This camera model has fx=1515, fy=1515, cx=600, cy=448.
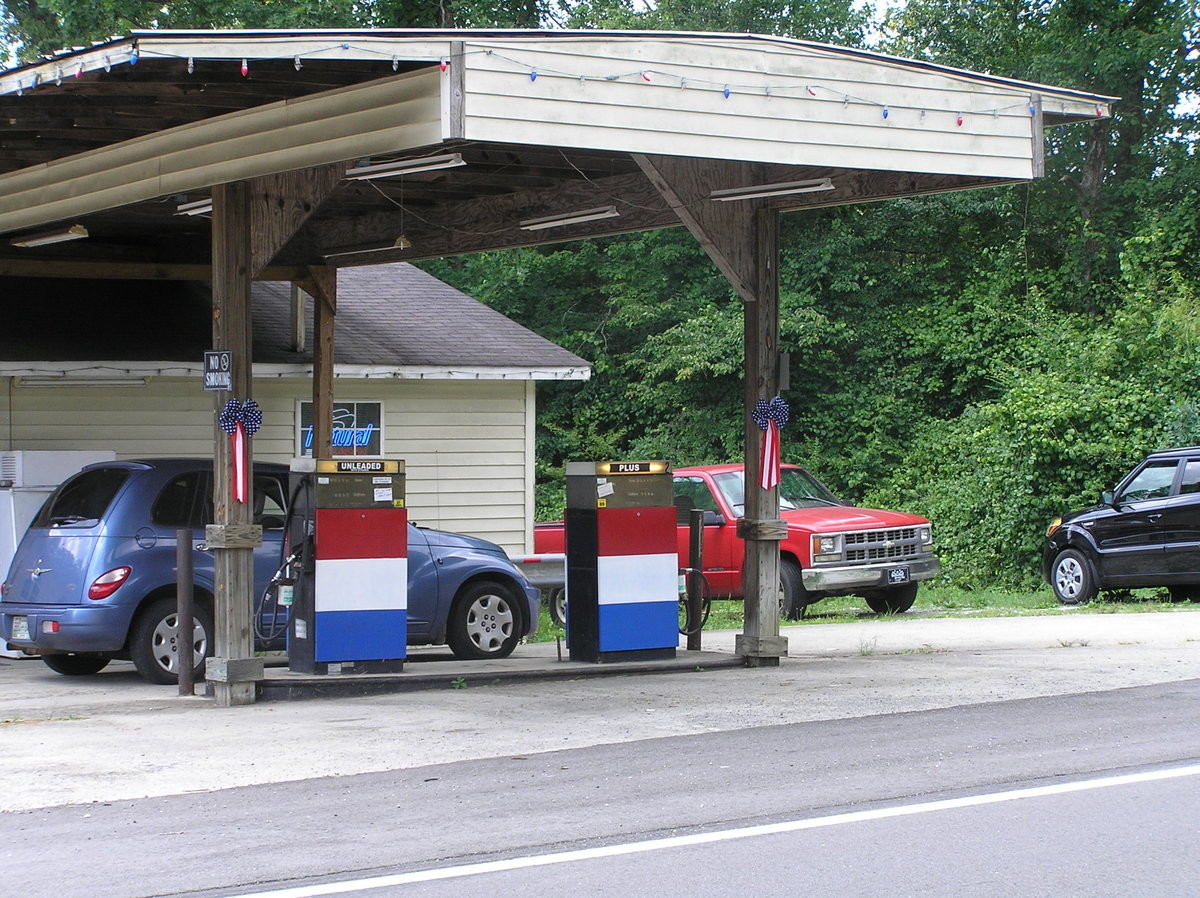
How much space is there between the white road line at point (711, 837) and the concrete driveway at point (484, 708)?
2.38 metres

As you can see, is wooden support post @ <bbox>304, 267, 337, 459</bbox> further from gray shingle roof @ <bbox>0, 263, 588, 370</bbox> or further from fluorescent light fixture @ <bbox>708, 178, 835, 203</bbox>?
fluorescent light fixture @ <bbox>708, 178, 835, 203</bbox>

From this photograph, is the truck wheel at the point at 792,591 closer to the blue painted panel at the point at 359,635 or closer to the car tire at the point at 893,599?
the car tire at the point at 893,599

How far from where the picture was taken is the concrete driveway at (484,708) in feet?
28.9

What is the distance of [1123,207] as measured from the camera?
3133 centimetres

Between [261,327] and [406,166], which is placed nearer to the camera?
[406,166]

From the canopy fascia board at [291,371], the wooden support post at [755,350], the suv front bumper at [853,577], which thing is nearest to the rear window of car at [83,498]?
the canopy fascia board at [291,371]

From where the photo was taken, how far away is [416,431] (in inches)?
729

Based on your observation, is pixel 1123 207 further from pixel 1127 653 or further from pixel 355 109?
pixel 355 109

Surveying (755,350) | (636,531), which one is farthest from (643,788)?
(755,350)

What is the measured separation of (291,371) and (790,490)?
643 centimetres

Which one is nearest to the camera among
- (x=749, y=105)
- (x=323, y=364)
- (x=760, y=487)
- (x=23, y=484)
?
(x=749, y=105)

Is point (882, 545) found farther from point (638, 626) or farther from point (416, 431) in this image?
point (638, 626)

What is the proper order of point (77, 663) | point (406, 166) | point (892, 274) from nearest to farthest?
1. point (406, 166)
2. point (77, 663)
3. point (892, 274)

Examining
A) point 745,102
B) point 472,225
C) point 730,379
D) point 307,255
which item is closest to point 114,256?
point 307,255
